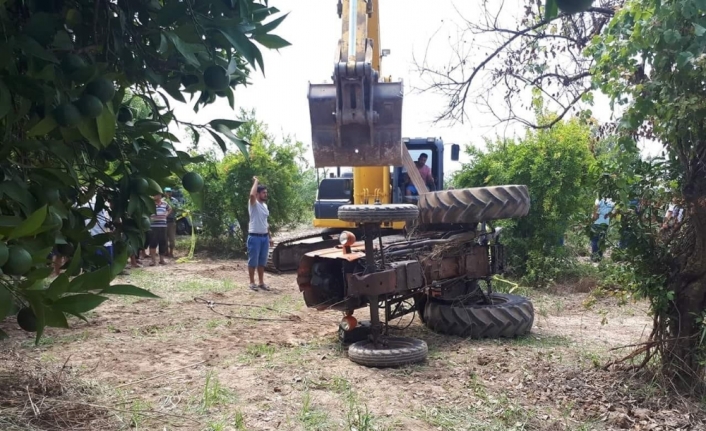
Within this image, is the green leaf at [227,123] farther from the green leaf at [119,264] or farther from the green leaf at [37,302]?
the green leaf at [37,302]

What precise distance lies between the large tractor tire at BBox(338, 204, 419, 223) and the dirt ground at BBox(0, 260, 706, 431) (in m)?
1.28

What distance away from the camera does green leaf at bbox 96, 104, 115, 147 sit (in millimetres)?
1544

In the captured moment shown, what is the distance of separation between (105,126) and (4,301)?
620mm

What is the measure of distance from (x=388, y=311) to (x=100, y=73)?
4.69 metres

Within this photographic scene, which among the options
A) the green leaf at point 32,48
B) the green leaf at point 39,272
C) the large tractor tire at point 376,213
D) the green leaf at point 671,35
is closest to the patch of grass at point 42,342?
the large tractor tire at point 376,213

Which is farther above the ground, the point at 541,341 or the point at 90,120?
the point at 90,120

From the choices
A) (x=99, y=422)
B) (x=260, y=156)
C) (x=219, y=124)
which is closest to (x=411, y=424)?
(x=99, y=422)

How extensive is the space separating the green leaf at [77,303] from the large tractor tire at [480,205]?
5.54 meters

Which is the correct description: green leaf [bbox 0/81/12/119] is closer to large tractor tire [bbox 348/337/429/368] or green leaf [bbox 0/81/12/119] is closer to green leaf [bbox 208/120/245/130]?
green leaf [bbox 208/120/245/130]

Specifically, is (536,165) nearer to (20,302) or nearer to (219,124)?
(219,124)

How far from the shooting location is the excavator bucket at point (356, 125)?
6199 millimetres

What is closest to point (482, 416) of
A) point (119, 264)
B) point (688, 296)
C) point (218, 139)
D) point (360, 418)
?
point (360, 418)

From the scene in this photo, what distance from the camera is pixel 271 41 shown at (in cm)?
177

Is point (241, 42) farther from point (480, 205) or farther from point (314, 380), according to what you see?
point (480, 205)
